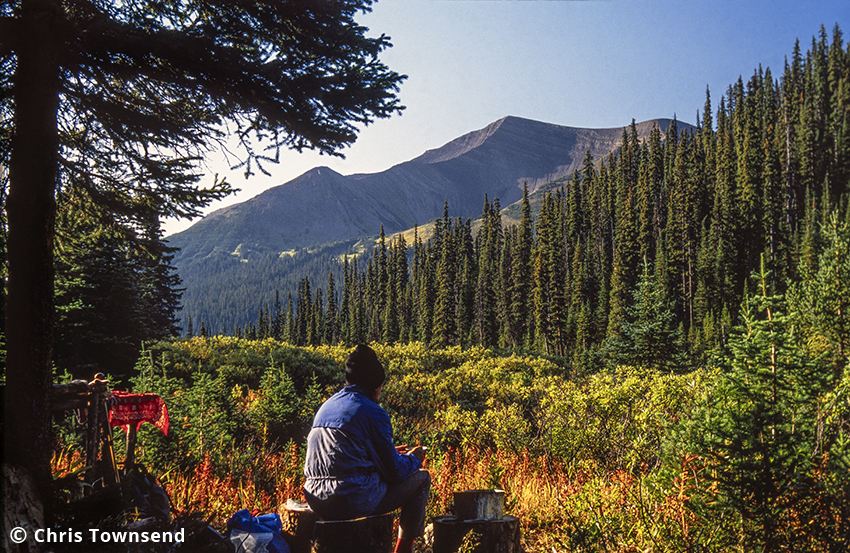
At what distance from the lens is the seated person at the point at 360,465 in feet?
12.0

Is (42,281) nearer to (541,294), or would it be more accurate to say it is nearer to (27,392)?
(27,392)

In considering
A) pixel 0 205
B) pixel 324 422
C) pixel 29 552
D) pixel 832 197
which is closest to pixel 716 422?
pixel 324 422

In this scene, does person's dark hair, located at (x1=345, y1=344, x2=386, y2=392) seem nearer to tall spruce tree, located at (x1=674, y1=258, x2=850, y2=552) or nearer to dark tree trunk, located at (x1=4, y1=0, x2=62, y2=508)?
dark tree trunk, located at (x1=4, y1=0, x2=62, y2=508)

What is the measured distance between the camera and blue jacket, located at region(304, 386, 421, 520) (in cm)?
365

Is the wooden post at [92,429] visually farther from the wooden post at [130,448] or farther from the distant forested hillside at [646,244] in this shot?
the distant forested hillside at [646,244]

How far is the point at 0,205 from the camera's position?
4.87 m

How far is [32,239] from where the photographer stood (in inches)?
159

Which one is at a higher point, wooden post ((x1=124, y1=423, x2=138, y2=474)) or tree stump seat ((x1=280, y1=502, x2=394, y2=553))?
wooden post ((x1=124, y1=423, x2=138, y2=474))

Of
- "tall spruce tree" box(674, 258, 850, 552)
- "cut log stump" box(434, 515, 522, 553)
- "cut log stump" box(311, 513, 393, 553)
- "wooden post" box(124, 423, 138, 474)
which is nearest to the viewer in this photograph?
"tall spruce tree" box(674, 258, 850, 552)

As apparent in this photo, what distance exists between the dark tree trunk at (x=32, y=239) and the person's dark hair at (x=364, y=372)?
2.42m

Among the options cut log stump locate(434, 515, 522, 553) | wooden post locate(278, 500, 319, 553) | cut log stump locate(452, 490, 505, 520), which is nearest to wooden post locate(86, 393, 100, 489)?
wooden post locate(278, 500, 319, 553)

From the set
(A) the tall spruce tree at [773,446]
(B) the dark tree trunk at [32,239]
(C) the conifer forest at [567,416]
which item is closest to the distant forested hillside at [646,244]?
(C) the conifer forest at [567,416]

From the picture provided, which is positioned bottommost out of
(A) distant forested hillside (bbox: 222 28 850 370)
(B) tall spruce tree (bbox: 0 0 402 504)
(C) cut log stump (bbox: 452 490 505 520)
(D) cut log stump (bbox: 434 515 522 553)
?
(D) cut log stump (bbox: 434 515 522 553)

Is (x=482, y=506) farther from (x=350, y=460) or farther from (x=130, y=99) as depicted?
(x=130, y=99)
